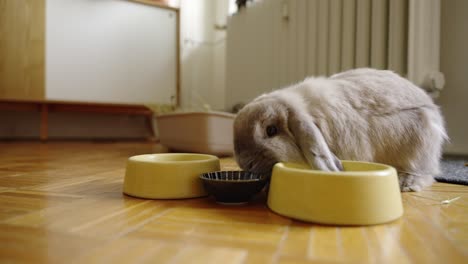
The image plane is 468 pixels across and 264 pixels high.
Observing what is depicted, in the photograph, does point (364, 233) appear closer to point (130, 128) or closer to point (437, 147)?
point (437, 147)

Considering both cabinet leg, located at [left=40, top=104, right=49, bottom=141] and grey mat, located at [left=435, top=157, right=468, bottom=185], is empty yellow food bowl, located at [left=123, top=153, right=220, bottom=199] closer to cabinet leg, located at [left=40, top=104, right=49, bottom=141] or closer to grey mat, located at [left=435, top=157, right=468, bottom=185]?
grey mat, located at [left=435, top=157, right=468, bottom=185]

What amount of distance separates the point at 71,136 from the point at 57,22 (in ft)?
4.27

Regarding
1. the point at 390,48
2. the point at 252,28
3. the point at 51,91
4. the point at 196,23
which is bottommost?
the point at 51,91

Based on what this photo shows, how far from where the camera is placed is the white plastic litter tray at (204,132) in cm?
244

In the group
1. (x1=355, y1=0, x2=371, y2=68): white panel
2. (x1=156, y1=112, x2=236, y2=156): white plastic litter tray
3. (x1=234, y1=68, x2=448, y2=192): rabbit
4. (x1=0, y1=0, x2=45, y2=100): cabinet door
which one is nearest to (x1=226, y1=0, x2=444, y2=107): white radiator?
(x1=355, y1=0, x2=371, y2=68): white panel

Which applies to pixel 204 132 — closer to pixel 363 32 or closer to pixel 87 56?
pixel 363 32

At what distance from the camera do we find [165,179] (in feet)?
3.65

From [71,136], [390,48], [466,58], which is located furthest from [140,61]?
[466,58]

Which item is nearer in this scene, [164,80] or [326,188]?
[326,188]

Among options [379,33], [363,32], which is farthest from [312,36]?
[379,33]

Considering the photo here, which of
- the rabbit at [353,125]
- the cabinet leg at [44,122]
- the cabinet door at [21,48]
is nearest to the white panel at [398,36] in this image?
the rabbit at [353,125]

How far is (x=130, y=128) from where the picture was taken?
4582 mm

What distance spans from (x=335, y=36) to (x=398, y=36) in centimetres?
44

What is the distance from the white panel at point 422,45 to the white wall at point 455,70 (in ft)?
0.72
